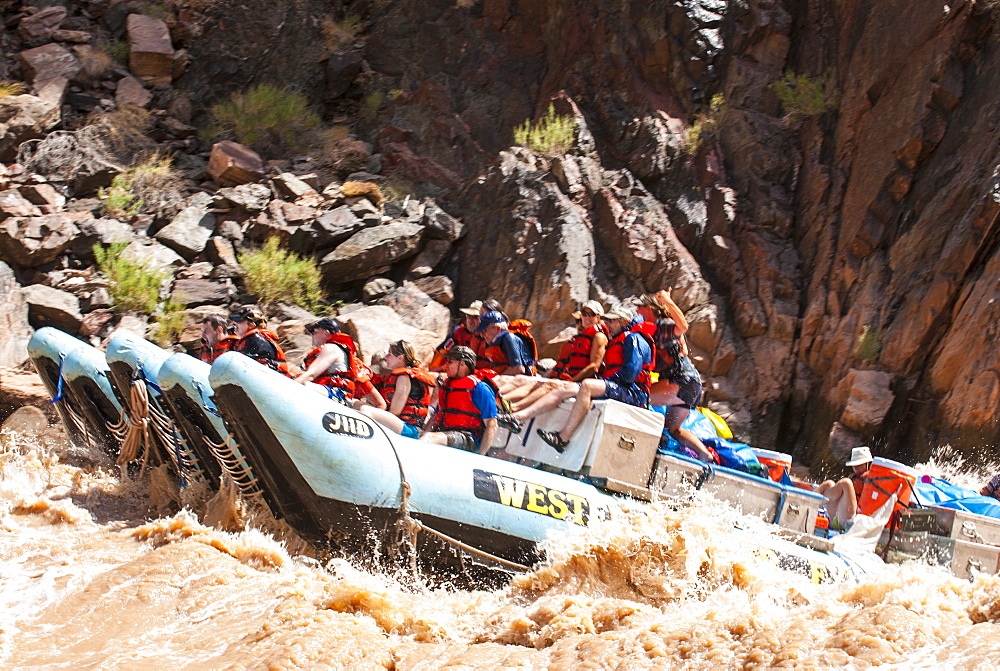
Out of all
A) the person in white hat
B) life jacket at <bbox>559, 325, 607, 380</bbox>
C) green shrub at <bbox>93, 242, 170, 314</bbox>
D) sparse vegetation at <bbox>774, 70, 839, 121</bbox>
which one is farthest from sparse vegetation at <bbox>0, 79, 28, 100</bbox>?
the person in white hat

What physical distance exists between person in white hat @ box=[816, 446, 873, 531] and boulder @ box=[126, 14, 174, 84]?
12.5 metres

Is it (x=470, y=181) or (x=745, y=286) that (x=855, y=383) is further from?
(x=470, y=181)

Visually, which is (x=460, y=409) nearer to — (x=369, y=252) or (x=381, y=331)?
(x=381, y=331)

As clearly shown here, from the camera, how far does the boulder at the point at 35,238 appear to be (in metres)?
10.3

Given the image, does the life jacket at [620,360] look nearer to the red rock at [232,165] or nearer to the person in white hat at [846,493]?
the person in white hat at [846,493]

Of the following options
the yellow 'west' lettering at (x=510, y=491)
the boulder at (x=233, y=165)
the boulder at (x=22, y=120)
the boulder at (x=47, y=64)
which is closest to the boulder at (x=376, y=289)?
the boulder at (x=233, y=165)

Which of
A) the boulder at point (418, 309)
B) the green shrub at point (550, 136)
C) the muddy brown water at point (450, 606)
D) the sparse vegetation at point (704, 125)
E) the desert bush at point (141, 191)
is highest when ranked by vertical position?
the sparse vegetation at point (704, 125)

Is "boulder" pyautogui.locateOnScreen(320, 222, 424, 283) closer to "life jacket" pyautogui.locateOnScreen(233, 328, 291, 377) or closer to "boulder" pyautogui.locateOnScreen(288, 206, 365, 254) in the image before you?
"boulder" pyautogui.locateOnScreen(288, 206, 365, 254)

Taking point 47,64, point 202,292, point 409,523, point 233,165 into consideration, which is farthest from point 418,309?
point 47,64

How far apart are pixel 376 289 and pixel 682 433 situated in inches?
237

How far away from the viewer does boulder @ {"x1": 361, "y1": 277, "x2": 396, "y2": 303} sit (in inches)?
448

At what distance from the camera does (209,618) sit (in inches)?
174

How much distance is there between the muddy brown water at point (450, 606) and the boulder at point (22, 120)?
298 inches

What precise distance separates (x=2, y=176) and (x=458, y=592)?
9578 mm
